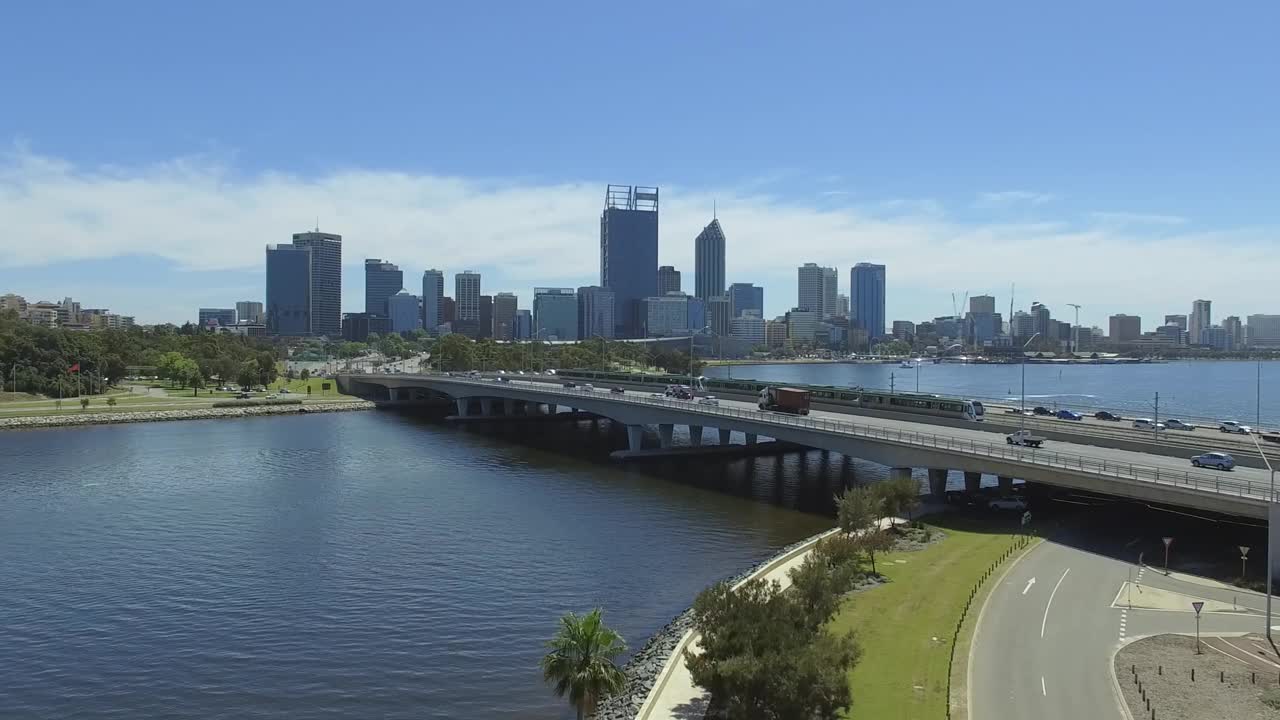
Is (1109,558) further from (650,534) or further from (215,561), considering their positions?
(215,561)

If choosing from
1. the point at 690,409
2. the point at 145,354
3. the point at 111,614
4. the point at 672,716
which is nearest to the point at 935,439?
the point at 690,409

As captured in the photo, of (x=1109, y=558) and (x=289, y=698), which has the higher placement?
(x=1109, y=558)

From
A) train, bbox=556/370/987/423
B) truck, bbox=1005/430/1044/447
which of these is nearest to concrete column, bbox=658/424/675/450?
train, bbox=556/370/987/423

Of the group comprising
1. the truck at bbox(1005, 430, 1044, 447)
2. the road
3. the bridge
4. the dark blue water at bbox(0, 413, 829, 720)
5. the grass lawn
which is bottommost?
the dark blue water at bbox(0, 413, 829, 720)

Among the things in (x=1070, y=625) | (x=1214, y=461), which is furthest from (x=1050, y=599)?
(x=1214, y=461)

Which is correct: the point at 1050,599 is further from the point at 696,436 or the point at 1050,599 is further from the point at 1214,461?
the point at 696,436

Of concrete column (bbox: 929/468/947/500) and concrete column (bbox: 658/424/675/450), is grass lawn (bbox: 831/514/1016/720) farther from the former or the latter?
concrete column (bbox: 658/424/675/450)
